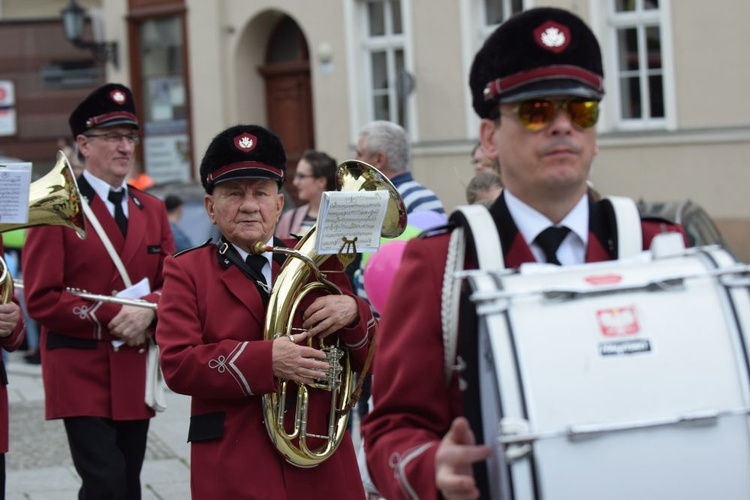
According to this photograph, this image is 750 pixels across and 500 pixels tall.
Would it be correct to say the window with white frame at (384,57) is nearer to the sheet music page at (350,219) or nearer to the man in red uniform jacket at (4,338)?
the man in red uniform jacket at (4,338)

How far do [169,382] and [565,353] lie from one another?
2020 mm

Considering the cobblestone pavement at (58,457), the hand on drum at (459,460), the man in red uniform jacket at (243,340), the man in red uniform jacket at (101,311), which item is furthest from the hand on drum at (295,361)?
the cobblestone pavement at (58,457)

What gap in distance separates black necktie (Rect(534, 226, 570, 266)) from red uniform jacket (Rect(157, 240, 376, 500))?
1.57 m

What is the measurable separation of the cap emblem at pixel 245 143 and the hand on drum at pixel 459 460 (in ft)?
6.94

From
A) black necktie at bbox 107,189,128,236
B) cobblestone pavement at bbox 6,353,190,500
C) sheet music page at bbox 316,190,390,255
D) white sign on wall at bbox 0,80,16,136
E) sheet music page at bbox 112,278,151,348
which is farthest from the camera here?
white sign on wall at bbox 0,80,16,136

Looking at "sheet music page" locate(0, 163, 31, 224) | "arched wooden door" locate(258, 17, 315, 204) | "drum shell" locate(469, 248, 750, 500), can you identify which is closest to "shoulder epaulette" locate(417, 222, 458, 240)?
"drum shell" locate(469, 248, 750, 500)

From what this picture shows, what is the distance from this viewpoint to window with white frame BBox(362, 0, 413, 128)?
1780 cm

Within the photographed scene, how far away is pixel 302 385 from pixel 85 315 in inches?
60.2

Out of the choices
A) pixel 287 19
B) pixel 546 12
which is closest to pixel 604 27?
pixel 287 19

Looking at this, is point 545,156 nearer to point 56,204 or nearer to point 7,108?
point 56,204

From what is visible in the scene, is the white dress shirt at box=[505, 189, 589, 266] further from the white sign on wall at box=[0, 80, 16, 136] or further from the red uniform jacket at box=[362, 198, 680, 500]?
the white sign on wall at box=[0, 80, 16, 136]

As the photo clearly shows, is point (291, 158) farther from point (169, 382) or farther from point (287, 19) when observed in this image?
point (169, 382)

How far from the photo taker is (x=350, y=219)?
440 centimetres

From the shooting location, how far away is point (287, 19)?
20203 millimetres
